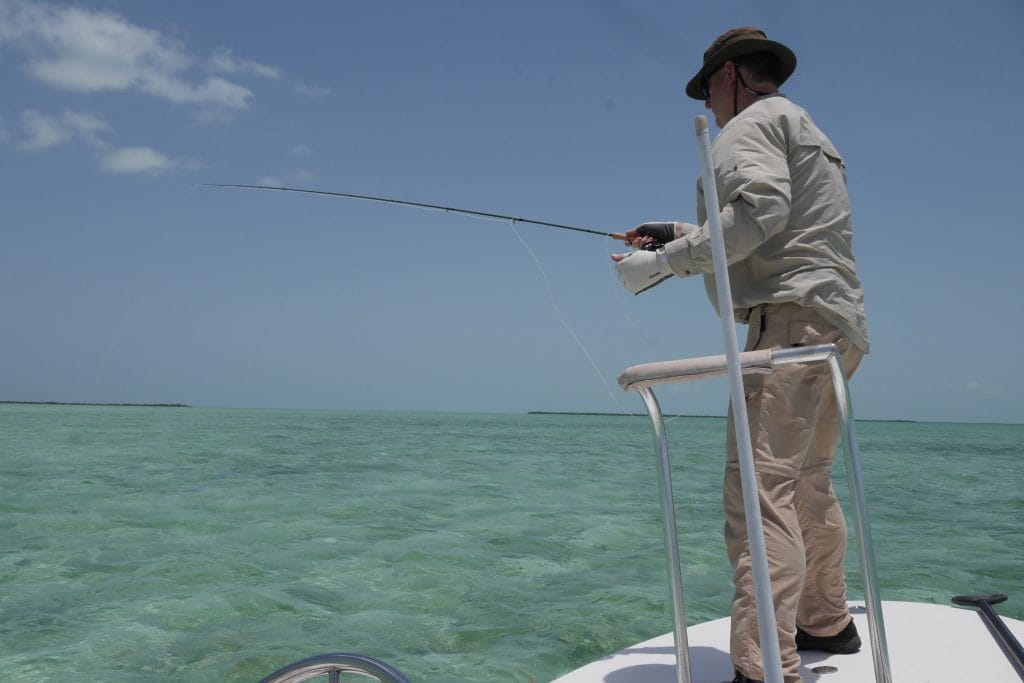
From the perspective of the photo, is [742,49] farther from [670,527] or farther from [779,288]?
[670,527]

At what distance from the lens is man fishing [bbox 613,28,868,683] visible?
191 cm

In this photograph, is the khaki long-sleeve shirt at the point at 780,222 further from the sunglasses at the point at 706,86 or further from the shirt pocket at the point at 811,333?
the sunglasses at the point at 706,86

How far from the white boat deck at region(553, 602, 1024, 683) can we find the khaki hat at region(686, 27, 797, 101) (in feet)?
5.20

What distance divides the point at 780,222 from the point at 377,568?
4243 mm

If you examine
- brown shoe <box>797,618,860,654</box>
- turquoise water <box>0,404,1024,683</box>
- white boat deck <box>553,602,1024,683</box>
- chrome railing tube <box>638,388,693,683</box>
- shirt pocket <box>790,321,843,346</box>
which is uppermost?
shirt pocket <box>790,321,843,346</box>

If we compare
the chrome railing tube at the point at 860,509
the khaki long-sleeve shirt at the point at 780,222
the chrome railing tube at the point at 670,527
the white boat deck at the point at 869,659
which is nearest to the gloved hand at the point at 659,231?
the khaki long-sleeve shirt at the point at 780,222

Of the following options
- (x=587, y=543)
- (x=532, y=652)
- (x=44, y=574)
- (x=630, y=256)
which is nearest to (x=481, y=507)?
(x=587, y=543)

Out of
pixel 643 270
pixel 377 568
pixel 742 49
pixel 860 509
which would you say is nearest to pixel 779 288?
pixel 643 270

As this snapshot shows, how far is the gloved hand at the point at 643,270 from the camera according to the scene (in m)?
2.00

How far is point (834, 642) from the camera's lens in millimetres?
2303

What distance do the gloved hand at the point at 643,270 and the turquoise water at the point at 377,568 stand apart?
2025mm

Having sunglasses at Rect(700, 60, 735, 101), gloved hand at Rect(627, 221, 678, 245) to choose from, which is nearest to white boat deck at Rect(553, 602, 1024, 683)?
gloved hand at Rect(627, 221, 678, 245)

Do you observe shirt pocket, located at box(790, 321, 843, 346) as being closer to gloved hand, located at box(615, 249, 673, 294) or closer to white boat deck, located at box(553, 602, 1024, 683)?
gloved hand, located at box(615, 249, 673, 294)

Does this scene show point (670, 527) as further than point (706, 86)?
No
